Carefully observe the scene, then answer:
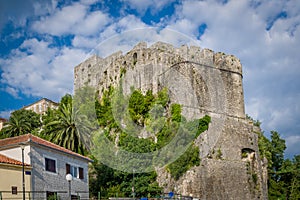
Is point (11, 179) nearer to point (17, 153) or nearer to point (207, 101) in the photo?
point (17, 153)

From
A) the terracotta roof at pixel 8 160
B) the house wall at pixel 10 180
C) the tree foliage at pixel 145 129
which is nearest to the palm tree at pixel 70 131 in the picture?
the tree foliage at pixel 145 129

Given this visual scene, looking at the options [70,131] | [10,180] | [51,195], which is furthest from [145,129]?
[10,180]

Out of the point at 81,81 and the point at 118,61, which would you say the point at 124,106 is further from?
the point at 81,81

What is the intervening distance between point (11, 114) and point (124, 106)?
15810 mm

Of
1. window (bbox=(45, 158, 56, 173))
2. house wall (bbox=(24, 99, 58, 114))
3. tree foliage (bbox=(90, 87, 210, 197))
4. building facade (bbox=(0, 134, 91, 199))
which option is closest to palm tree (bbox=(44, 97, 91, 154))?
tree foliage (bbox=(90, 87, 210, 197))

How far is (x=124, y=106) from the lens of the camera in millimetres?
46406

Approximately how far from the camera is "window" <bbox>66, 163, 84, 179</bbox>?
95.2 feet

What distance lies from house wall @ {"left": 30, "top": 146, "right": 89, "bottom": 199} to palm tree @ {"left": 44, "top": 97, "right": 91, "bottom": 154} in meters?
9.39

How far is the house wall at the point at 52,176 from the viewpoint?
Result: 2550 centimetres

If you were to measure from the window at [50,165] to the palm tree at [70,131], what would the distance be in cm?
1168

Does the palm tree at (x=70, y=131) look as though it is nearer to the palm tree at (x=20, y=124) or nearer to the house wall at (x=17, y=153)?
the palm tree at (x=20, y=124)

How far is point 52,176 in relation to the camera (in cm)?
2703

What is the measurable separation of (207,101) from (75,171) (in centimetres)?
2056

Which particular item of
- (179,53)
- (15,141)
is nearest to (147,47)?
(179,53)
